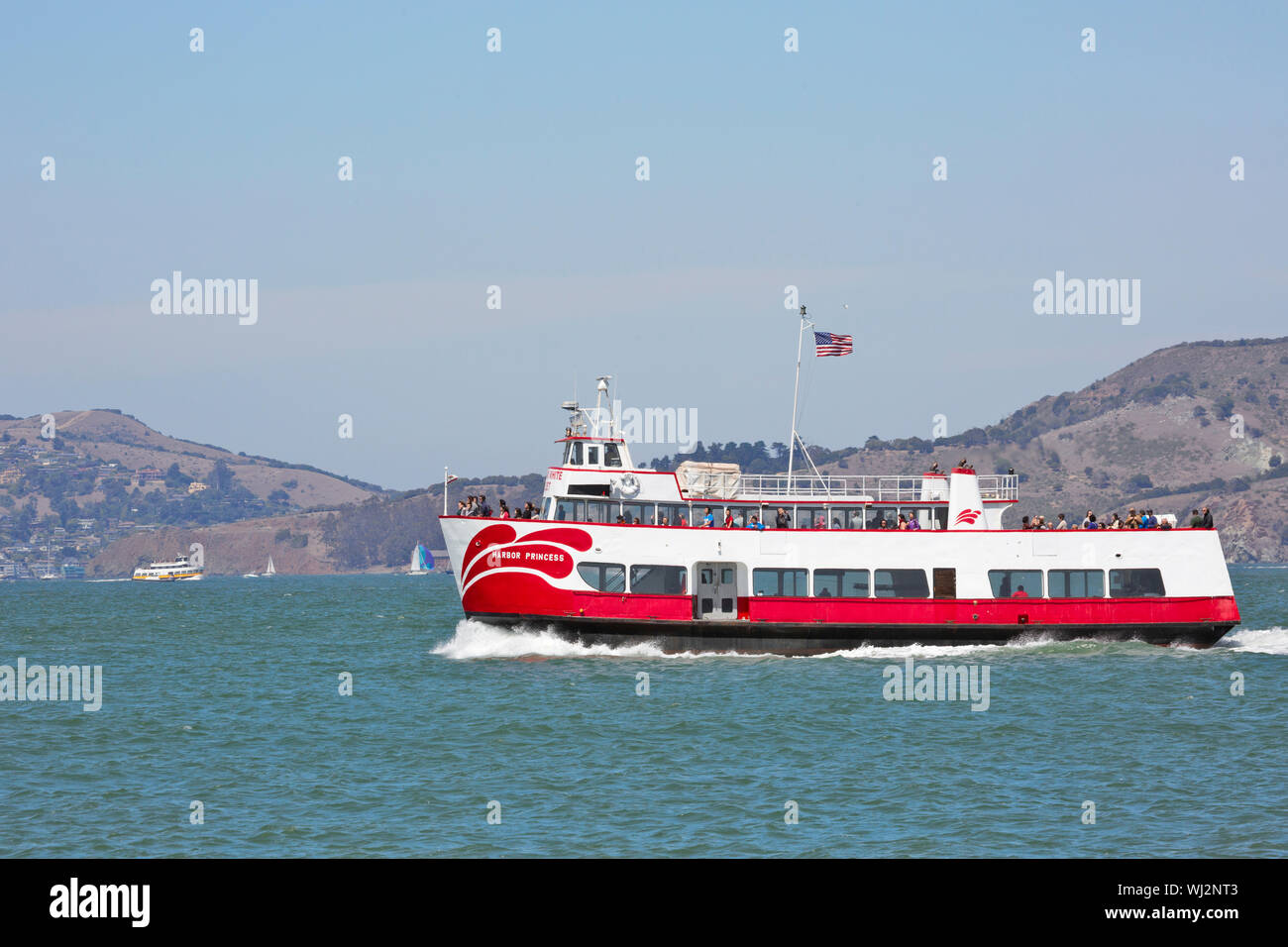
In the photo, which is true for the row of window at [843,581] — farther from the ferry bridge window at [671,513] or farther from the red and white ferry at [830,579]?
the ferry bridge window at [671,513]

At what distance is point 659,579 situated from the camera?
39.9 metres

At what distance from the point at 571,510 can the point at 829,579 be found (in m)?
8.32

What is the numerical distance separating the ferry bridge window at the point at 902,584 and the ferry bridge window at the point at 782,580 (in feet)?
7.41

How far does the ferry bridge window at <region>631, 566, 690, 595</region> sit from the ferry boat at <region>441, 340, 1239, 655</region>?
0.14 ft

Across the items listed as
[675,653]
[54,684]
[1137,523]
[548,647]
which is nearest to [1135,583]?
[1137,523]

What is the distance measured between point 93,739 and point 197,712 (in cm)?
473

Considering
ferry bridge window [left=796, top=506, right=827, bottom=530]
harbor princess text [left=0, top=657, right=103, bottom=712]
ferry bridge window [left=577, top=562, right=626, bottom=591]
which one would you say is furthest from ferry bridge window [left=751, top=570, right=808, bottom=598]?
harbor princess text [left=0, top=657, right=103, bottom=712]

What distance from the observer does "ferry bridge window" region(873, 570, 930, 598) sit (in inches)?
1569

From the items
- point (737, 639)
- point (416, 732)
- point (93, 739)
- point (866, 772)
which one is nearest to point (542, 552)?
point (737, 639)

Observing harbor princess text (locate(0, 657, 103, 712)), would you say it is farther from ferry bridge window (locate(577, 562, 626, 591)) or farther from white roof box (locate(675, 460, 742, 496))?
white roof box (locate(675, 460, 742, 496))

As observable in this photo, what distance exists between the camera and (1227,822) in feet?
67.4

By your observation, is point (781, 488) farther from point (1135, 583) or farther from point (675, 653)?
point (1135, 583)

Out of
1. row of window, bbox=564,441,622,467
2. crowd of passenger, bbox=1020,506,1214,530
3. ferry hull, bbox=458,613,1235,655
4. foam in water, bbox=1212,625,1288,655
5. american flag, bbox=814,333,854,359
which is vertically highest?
american flag, bbox=814,333,854,359

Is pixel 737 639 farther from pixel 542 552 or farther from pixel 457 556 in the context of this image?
pixel 457 556
